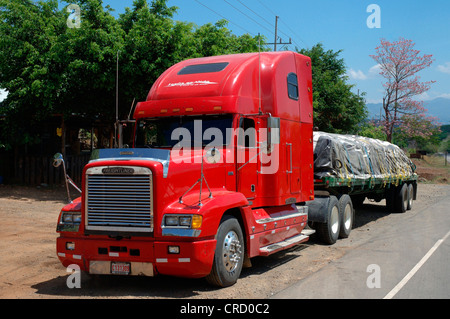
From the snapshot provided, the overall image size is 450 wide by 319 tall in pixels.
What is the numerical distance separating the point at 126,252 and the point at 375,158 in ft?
34.8

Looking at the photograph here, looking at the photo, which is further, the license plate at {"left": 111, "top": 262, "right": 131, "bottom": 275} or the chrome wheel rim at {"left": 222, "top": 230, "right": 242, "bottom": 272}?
the chrome wheel rim at {"left": 222, "top": 230, "right": 242, "bottom": 272}

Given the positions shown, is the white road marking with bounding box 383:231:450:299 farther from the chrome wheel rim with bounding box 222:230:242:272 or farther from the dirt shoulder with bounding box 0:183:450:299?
the chrome wheel rim with bounding box 222:230:242:272

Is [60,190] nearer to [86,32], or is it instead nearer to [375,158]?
[86,32]

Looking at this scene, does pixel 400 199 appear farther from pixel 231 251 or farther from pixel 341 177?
pixel 231 251

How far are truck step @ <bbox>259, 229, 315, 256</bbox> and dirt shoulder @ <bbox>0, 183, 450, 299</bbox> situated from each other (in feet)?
1.33

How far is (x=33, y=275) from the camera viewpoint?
751cm

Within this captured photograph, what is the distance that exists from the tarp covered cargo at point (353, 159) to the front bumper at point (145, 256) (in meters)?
5.82

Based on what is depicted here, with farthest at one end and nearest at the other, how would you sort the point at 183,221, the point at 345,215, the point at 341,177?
the point at 345,215, the point at 341,177, the point at 183,221

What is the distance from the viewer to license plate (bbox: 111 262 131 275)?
6.34 meters

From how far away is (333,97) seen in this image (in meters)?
27.9

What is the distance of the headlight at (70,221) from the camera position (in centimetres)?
667

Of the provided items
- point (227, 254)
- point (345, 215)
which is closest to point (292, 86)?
point (227, 254)

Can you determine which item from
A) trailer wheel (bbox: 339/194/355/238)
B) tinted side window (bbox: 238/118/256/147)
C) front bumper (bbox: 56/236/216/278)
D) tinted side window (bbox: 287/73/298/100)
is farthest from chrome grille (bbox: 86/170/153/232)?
trailer wheel (bbox: 339/194/355/238)

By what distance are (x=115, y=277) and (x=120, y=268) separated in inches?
51.0
